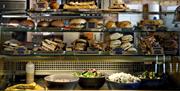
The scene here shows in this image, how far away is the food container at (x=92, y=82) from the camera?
1906mm

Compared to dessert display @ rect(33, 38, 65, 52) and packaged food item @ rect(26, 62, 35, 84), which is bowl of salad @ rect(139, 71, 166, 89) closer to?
dessert display @ rect(33, 38, 65, 52)

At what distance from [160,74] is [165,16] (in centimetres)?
48

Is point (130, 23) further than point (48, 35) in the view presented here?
No

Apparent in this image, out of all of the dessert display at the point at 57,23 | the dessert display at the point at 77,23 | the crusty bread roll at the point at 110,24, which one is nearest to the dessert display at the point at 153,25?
the crusty bread roll at the point at 110,24

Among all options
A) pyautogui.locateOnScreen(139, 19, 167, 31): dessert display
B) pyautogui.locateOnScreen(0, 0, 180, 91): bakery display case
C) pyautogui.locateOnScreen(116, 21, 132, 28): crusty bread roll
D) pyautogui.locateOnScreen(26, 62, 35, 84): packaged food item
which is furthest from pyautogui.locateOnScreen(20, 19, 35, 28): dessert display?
pyautogui.locateOnScreen(139, 19, 167, 31): dessert display

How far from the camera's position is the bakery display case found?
2.05 meters

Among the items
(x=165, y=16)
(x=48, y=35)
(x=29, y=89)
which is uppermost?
(x=165, y=16)

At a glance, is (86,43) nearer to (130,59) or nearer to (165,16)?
(130,59)

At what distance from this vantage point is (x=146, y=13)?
6.88 feet

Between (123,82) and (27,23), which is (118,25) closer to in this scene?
(123,82)

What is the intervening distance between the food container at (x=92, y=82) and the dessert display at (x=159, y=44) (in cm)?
44

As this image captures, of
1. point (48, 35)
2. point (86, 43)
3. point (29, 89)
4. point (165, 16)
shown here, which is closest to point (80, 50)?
→ point (86, 43)

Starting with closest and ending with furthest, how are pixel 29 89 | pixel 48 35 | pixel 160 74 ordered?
pixel 29 89 < pixel 160 74 < pixel 48 35

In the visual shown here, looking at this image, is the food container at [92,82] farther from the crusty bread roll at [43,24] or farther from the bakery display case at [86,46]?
the crusty bread roll at [43,24]
